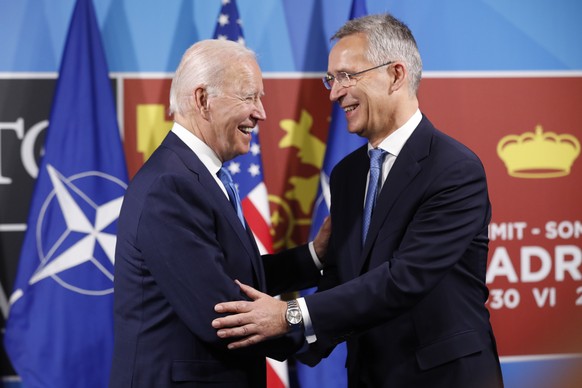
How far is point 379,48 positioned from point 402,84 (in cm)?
14

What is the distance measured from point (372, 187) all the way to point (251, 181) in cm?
121

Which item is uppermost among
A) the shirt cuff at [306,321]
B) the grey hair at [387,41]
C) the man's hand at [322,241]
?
the grey hair at [387,41]

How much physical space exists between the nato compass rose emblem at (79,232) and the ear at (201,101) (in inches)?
53.3

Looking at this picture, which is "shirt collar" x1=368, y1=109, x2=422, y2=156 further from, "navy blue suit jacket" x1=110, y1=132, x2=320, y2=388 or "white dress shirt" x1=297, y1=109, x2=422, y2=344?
"navy blue suit jacket" x1=110, y1=132, x2=320, y2=388

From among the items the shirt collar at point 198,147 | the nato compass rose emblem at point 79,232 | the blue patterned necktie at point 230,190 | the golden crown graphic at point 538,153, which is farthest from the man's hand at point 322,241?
the golden crown graphic at point 538,153

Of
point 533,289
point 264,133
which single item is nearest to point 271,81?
point 264,133

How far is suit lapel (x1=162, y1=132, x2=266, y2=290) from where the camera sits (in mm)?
2137

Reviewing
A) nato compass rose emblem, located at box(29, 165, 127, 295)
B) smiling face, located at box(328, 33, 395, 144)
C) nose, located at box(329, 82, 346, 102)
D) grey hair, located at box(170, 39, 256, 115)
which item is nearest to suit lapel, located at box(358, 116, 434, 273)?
smiling face, located at box(328, 33, 395, 144)

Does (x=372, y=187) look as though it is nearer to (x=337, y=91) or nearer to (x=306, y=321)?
(x=337, y=91)

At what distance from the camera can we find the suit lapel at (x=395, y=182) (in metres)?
2.30

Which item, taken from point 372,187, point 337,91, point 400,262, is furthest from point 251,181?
point 400,262

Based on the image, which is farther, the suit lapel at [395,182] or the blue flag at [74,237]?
the blue flag at [74,237]

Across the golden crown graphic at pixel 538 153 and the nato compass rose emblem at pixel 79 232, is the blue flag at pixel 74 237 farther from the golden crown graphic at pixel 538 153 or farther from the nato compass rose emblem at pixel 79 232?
the golden crown graphic at pixel 538 153

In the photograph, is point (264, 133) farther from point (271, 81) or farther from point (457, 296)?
point (457, 296)
